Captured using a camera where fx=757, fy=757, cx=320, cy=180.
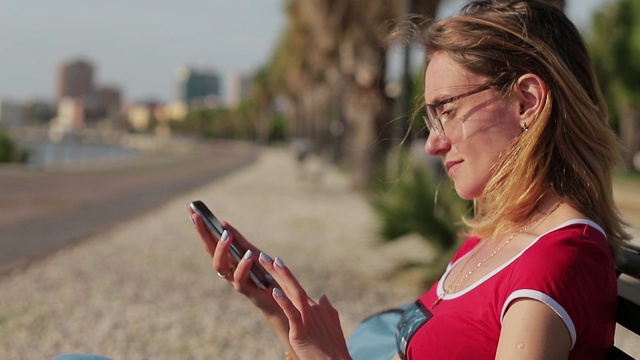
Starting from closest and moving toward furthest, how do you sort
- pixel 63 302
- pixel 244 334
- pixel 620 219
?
pixel 620 219 → pixel 244 334 → pixel 63 302

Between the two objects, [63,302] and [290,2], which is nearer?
[63,302]

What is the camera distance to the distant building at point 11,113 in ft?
422

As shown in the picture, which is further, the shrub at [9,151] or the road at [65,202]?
the shrub at [9,151]

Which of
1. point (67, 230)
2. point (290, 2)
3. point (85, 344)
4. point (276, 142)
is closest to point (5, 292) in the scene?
point (85, 344)

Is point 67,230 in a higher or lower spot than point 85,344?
lower

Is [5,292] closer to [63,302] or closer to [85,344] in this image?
[63,302]

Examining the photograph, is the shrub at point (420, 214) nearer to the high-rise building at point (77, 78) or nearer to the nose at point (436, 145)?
the nose at point (436, 145)

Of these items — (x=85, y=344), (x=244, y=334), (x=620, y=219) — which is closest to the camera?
(x=620, y=219)

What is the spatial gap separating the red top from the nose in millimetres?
296

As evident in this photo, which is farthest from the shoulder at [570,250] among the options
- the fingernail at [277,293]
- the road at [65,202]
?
the road at [65,202]

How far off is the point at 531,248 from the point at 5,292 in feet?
18.0

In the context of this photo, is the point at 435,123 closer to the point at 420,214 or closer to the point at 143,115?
the point at 420,214

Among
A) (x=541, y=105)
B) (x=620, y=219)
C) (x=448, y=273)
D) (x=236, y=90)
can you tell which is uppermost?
(x=541, y=105)

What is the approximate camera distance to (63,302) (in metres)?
5.75
